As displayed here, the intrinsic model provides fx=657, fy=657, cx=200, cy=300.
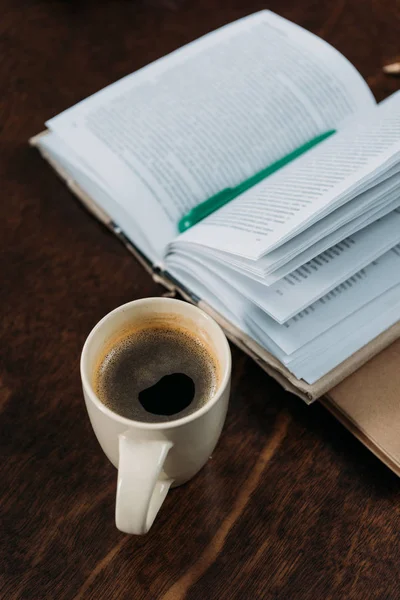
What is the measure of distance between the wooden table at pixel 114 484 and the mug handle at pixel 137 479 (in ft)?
0.29

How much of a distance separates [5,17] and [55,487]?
30.6 inches

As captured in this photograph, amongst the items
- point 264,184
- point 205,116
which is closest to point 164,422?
point 264,184

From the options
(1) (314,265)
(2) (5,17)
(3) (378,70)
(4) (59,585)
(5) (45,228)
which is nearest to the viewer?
(4) (59,585)

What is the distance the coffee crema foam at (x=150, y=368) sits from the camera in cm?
52

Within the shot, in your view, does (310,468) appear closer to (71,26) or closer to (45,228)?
(45,228)

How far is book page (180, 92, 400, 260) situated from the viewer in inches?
23.1

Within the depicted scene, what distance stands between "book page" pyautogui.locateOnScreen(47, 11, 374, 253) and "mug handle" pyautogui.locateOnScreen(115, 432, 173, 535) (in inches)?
11.6

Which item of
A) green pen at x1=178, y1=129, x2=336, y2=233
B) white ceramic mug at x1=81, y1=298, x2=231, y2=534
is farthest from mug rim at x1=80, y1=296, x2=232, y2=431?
green pen at x1=178, y1=129, x2=336, y2=233

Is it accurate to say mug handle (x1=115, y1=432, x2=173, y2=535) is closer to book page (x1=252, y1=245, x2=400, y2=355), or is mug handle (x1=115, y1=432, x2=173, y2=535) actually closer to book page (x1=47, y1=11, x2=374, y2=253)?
book page (x1=252, y1=245, x2=400, y2=355)

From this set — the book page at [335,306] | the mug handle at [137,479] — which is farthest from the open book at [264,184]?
the mug handle at [137,479]

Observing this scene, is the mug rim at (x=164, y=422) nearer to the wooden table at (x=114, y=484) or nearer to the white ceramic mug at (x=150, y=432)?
the white ceramic mug at (x=150, y=432)

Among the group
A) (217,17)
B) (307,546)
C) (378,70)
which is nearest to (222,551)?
(307,546)

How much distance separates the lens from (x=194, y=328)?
1.81 feet

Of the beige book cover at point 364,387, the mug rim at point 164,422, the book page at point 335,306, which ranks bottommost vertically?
the beige book cover at point 364,387
